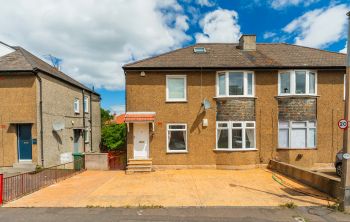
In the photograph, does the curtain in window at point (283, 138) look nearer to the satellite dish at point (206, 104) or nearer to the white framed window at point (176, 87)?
the satellite dish at point (206, 104)

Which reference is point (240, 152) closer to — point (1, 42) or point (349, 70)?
point (349, 70)

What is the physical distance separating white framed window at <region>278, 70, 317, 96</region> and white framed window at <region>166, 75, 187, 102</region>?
5813 millimetres

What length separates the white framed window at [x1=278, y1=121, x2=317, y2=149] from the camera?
45.0ft

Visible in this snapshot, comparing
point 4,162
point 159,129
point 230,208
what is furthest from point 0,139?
point 230,208

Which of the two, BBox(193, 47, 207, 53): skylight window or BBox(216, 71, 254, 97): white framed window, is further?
BBox(193, 47, 207, 53): skylight window

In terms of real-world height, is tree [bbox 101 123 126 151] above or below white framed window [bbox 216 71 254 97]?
below

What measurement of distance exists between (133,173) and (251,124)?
295 inches

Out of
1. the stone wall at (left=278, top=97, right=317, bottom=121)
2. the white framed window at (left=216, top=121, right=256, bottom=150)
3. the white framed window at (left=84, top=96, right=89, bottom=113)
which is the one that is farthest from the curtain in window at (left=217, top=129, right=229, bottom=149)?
the white framed window at (left=84, top=96, right=89, bottom=113)

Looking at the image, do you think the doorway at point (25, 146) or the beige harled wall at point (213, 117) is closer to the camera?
the beige harled wall at point (213, 117)

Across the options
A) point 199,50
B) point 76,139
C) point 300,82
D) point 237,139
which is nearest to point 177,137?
point 237,139

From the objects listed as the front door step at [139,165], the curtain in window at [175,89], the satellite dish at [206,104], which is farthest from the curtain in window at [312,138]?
the front door step at [139,165]

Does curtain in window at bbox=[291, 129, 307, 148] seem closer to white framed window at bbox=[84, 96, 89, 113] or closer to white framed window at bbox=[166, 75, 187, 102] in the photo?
white framed window at bbox=[166, 75, 187, 102]

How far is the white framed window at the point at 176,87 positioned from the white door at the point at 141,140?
2.35 metres

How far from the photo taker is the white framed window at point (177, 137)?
1370 cm
